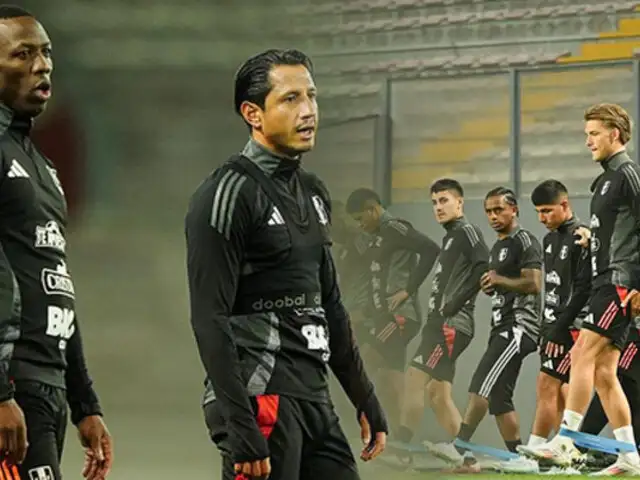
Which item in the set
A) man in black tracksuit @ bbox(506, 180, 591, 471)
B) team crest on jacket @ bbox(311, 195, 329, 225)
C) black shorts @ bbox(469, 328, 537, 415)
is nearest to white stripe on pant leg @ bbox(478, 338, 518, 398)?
black shorts @ bbox(469, 328, 537, 415)

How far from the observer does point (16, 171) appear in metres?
1.93

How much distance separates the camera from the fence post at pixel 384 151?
4.86m

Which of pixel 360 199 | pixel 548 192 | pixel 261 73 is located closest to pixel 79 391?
pixel 261 73

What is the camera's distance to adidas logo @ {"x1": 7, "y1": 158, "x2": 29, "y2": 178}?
1918 mm

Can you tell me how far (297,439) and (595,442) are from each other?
290 cm

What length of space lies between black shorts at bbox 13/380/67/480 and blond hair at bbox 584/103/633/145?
304cm

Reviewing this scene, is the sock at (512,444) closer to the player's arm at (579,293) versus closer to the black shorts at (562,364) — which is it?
the black shorts at (562,364)

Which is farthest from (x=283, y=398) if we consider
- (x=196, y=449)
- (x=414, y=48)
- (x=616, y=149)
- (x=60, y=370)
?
(x=414, y=48)

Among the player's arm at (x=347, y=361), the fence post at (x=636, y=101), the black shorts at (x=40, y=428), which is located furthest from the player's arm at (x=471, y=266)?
the black shorts at (x=40, y=428)

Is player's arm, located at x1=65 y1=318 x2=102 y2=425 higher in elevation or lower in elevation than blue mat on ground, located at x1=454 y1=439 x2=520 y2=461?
higher

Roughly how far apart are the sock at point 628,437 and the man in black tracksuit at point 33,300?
9.19 ft

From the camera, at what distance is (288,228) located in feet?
6.46

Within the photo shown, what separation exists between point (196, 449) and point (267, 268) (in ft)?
8.22

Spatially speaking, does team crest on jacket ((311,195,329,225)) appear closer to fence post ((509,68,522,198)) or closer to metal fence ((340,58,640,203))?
metal fence ((340,58,640,203))
